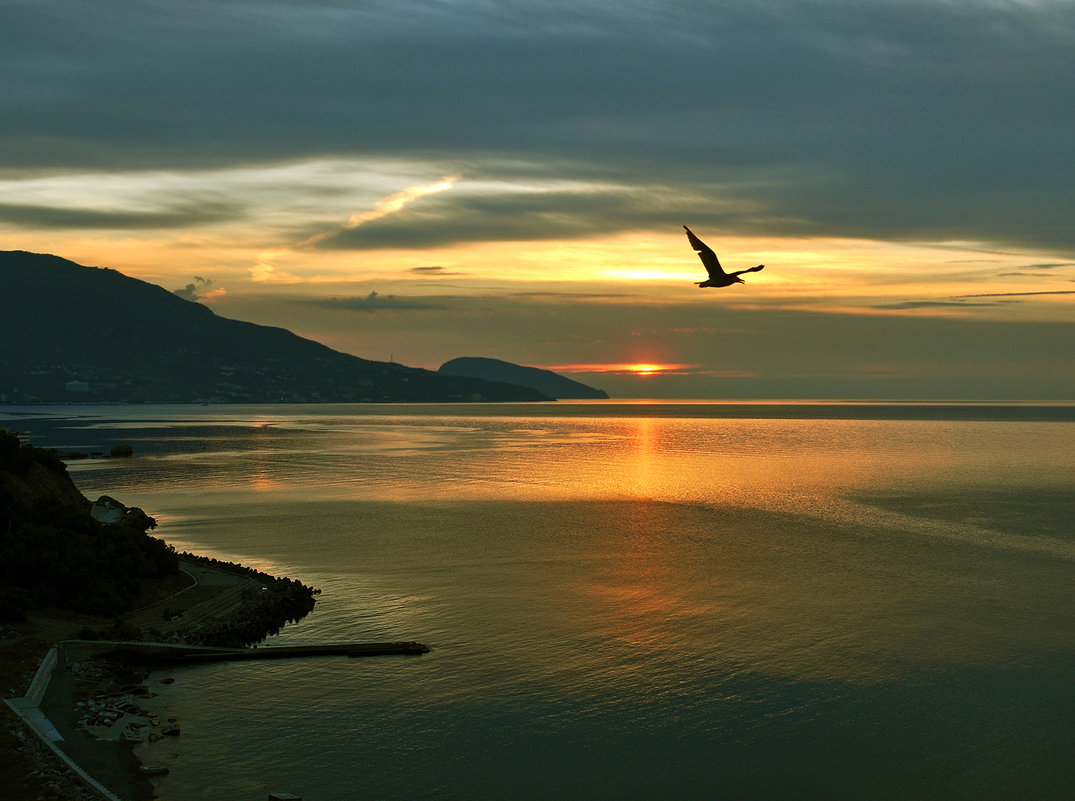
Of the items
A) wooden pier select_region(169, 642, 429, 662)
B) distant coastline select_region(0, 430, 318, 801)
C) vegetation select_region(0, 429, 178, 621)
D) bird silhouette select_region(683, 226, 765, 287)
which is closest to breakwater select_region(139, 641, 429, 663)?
wooden pier select_region(169, 642, 429, 662)

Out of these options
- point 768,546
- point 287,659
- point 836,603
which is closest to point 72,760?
point 287,659

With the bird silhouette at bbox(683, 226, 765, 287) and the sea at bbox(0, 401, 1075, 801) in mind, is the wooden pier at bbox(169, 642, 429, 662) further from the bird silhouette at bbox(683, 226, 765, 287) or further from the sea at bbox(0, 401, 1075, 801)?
the bird silhouette at bbox(683, 226, 765, 287)

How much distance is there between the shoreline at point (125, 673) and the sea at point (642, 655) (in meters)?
0.81

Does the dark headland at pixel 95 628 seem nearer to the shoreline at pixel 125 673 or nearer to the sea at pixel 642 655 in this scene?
the shoreline at pixel 125 673

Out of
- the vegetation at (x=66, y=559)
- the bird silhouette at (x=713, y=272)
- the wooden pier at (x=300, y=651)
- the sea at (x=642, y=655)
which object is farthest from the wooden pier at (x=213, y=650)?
the bird silhouette at (x=713, y=272)

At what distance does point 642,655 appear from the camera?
33.1 m

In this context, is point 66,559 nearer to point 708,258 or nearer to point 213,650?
point 213,650

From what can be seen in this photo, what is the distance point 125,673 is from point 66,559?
889 cm

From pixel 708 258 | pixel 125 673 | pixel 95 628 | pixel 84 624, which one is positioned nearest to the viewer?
pixel 708 258

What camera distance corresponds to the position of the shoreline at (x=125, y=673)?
22.0 meters

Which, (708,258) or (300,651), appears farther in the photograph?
(300,651)

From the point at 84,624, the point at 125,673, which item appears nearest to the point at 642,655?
the point at 125,673

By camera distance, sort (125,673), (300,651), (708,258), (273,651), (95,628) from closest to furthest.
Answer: (708,258) < (125,673) < (273,651) < (300,651) < (95,628)

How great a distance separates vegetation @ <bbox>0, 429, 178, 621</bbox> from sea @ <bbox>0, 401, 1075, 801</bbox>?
21.9 ft
